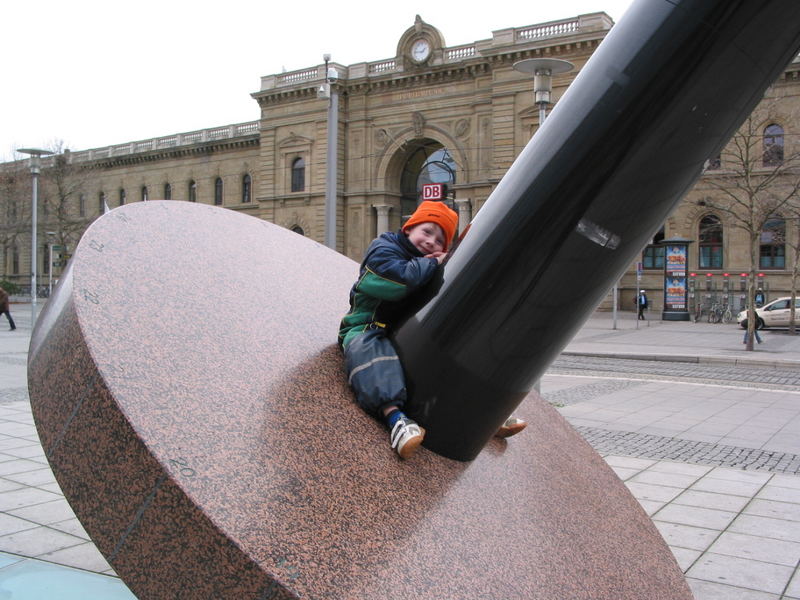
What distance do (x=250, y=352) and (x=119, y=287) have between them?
1.76ft

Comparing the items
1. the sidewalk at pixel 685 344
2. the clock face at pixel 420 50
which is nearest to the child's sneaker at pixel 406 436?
the sidewalk at pixel 685 344

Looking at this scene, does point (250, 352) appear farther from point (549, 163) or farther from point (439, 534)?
point (549, 163)

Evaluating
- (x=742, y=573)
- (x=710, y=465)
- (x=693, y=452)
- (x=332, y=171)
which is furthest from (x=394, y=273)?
(x=332, y=171)

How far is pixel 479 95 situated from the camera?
37.6 m

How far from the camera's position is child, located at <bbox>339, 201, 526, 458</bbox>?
2.48 m

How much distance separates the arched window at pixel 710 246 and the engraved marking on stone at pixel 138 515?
3515 cm

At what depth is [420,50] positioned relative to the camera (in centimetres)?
4019

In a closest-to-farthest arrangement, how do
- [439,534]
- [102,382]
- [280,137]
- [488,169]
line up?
[102,382] < [439,534] < [488,169] < [280,137]

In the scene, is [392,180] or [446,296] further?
[392,180]

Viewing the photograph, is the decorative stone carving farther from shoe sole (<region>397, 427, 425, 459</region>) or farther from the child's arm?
shoe sole (<region>397, 427, 425, 459</region>)

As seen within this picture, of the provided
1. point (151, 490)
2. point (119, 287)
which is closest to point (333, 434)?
point (151, 490)

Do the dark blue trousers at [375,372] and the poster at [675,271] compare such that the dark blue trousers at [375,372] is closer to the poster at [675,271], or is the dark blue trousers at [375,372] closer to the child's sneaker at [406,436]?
the child's sneaker at [406,436]

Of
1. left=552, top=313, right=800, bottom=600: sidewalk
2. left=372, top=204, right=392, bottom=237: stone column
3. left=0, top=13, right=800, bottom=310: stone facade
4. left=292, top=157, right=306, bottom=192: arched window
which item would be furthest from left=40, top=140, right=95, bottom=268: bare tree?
left=552, top=313, right=800, bottom=600: sidewalk

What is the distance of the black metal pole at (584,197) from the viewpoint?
6.39 feet
